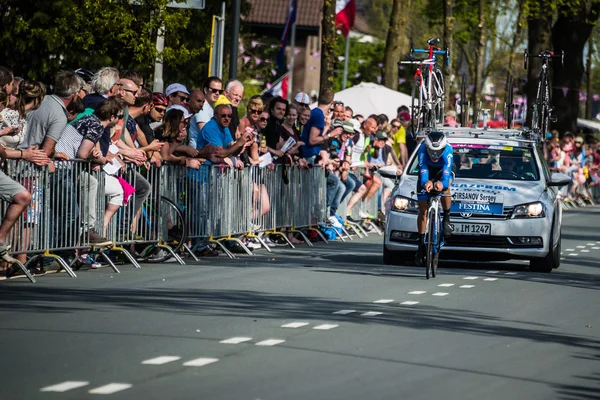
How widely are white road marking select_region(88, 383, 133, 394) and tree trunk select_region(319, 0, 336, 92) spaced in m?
24.5

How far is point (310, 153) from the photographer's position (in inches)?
899

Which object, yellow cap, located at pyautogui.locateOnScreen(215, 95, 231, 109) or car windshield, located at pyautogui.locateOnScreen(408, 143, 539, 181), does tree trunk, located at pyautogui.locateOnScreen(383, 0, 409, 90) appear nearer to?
yellow cap, located at pyautogui.locateOnScreen(215, 95, 231, 109)

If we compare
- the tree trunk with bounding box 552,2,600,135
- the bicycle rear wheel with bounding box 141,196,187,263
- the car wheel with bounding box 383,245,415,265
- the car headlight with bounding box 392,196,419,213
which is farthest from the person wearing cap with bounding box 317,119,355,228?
the tree trunk with bounding box 552,2,600,135

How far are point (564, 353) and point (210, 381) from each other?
303 cm

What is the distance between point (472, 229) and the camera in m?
17.4

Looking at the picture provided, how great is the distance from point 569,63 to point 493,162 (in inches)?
1331

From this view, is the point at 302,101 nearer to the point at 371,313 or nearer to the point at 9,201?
the point at 9,201

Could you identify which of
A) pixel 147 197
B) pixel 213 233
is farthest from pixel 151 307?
pixel 213 233

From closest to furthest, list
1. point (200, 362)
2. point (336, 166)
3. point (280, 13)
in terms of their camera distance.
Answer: point (200, 362) < point (336, 166) < point (280, 13)

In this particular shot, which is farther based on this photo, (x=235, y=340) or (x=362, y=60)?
(x=362, y=60)

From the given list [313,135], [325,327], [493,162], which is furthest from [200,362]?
[313,135]

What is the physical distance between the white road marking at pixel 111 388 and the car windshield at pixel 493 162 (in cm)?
1085

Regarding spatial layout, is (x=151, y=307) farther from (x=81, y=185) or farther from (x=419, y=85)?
(x=419, y=85)

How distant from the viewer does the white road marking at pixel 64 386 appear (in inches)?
305
